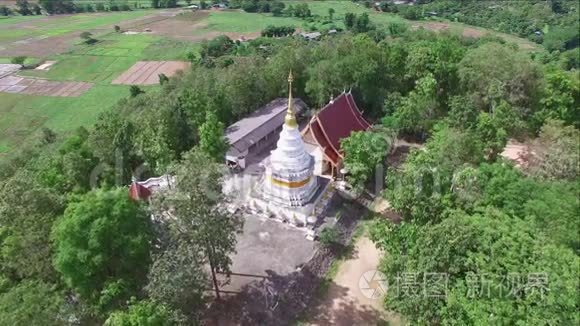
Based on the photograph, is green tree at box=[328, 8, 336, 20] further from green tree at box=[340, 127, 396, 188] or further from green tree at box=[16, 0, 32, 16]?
green tree at box=[340, 127, 396, 188]

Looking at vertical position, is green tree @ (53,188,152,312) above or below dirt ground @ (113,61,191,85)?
above

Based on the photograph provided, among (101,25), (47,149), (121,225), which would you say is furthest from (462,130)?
(101,25)

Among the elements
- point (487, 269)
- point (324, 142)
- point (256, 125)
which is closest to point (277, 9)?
point (256, 125)

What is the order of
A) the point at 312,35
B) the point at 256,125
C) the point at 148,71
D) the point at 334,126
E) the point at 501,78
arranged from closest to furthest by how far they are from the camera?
the point at 334,126 → the point at 501,78 → the point at 256,125 → the point at 148,71 → the point at 312,35

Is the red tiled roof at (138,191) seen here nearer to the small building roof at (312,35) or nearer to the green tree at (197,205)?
the green tree at (197,205)

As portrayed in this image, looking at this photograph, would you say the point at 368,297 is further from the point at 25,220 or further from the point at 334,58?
the point at 334,58

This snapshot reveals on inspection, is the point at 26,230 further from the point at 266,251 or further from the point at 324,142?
the point at 324,142

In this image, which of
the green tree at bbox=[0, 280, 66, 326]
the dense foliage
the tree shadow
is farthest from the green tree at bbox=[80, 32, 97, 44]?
the dense foliage
